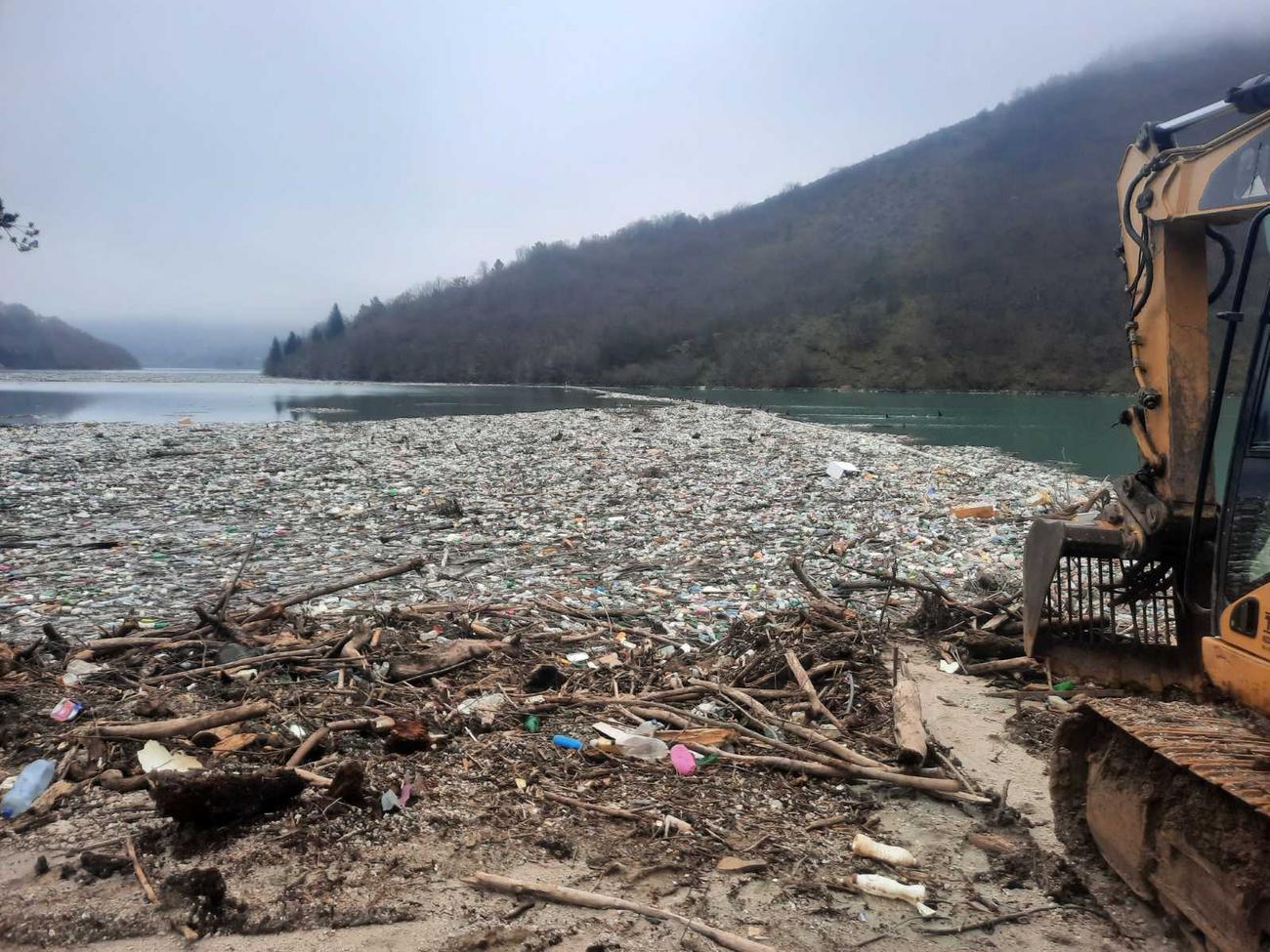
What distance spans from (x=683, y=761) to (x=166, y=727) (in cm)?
243

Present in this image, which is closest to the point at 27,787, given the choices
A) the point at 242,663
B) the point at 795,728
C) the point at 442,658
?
the point at 242,663

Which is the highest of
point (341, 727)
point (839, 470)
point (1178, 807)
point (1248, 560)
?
point (1248, 560)

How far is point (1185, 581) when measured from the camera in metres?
3.94

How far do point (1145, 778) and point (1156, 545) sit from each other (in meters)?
2.00

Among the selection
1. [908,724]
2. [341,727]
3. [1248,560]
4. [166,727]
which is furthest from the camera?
[908,724]

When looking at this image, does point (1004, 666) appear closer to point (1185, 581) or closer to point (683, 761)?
point (1185, 581)

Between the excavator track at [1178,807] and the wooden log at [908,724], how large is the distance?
76 cm

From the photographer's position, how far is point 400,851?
9.95ft

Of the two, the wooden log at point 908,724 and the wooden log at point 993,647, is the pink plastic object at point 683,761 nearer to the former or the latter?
the wooden log at point 908,724

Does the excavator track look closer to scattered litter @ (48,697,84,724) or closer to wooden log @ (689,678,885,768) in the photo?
wooden log @ (689,678,885,768)

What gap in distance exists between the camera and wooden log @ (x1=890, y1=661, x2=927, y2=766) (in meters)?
3.73

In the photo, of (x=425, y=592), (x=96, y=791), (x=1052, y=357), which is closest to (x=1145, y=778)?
(x=96, y=791)

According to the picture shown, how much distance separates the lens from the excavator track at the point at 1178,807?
2.16 metres

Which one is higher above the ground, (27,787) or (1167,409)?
(1167,409)
